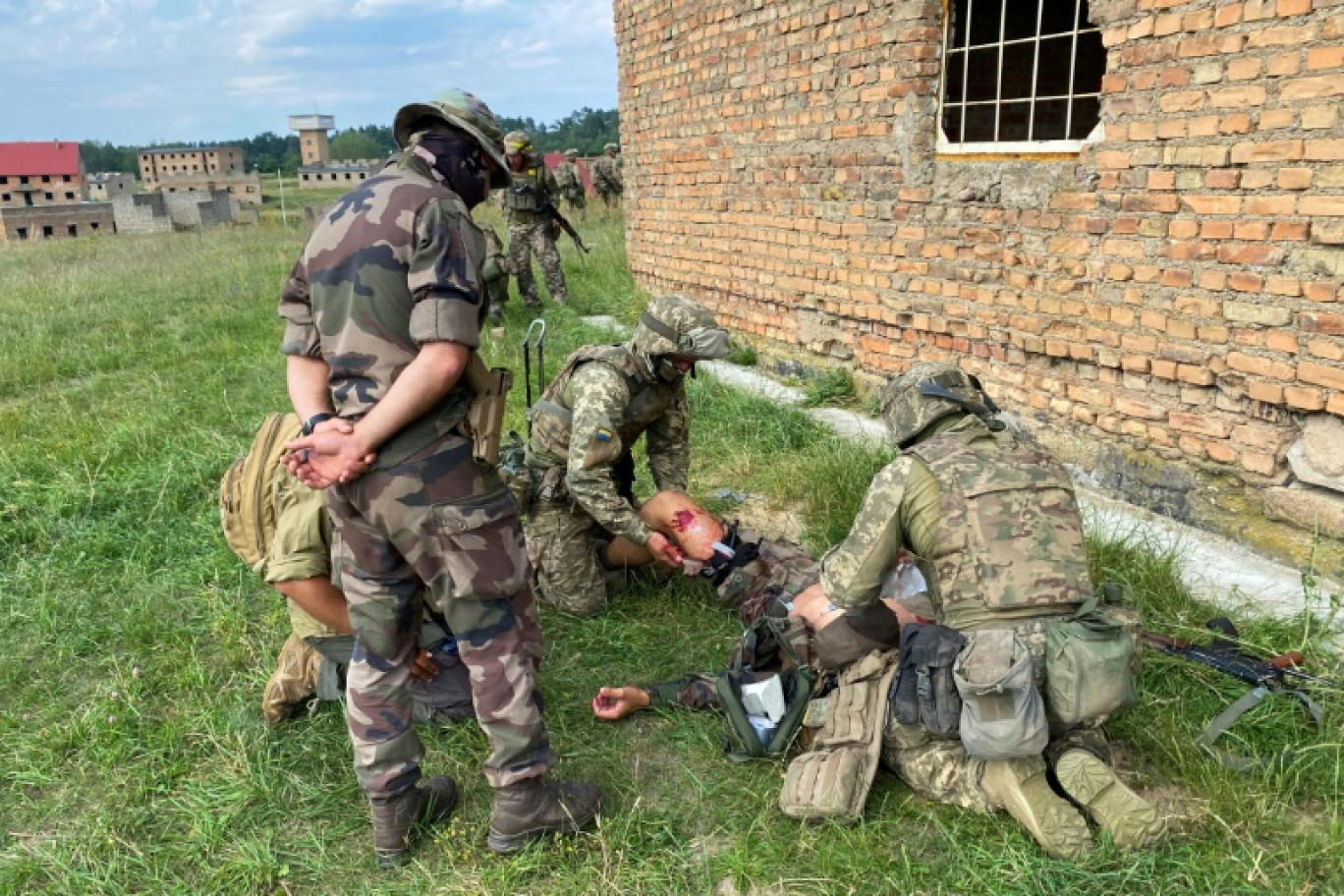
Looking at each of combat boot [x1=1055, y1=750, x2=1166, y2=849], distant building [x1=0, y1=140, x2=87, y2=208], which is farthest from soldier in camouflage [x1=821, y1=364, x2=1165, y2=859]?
distant building [x1=0, y1=140, x2=87, y2=208]

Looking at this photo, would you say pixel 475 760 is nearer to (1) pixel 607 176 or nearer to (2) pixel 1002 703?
(2) pixel 1002 703

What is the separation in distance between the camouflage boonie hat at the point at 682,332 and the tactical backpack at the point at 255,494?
122cm

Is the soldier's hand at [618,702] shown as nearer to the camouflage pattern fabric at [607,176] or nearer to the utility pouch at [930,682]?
the utility pouch at [930,682]

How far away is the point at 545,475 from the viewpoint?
349 centimetres

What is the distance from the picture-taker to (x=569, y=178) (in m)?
16.0

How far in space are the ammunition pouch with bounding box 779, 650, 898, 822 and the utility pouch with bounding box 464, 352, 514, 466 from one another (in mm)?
1112

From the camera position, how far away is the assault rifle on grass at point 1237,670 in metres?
2.33

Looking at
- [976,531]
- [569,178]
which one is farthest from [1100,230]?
[569,178]

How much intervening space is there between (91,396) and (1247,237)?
7.08 metres

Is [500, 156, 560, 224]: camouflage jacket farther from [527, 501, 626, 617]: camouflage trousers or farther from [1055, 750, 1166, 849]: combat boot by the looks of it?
[1055, 750, 1166, 849]: combat boot

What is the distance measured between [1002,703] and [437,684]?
5.36 ft

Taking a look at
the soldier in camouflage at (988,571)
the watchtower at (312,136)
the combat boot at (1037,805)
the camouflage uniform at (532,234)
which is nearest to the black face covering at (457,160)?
the soldier in camouflage at (988,571)

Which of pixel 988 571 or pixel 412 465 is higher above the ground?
pixel 412 465

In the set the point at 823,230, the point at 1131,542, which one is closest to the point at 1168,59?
the point at 1131,542
